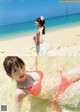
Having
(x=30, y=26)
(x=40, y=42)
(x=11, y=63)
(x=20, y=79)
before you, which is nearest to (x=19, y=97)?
(x=20, y=79)

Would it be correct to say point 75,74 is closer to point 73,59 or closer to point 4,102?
point 73,59

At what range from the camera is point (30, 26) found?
54.6 ft

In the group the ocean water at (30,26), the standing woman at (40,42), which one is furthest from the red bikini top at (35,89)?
the ocean water at (30,26)

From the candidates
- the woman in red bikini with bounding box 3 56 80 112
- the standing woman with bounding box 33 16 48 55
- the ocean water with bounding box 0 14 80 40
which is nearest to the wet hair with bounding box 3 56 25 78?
the woman in red bikini with bounding box 3 56 80 112

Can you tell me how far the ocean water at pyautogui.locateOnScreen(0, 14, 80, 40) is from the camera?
15.6m

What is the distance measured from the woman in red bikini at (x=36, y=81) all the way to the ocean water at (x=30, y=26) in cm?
1186

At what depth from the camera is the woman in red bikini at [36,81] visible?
2736 mm

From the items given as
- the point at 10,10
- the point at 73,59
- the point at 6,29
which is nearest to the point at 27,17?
the point at 10,10

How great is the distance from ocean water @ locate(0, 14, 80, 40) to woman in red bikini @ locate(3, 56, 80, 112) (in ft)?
38.9

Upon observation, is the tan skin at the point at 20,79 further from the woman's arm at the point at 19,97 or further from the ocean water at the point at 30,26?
the ocean water at the point at 30,26

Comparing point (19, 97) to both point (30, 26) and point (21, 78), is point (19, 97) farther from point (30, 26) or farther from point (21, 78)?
point (30, 26)

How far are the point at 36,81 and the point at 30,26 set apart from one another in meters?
13.9

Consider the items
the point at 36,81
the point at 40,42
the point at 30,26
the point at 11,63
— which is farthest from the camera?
the point at 30,26

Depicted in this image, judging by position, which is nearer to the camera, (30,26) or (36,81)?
(36,81)
